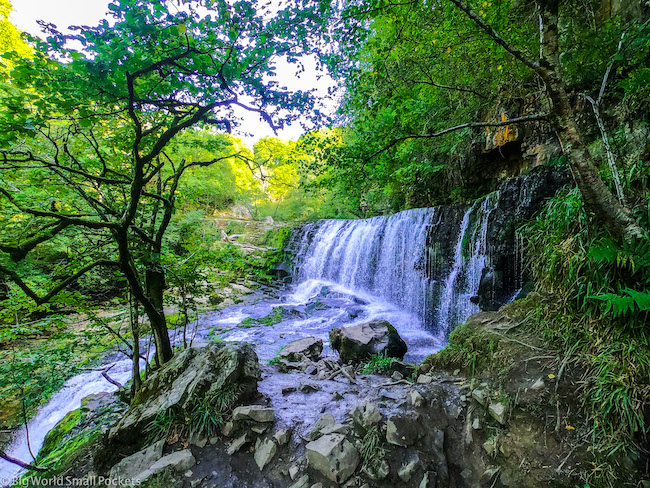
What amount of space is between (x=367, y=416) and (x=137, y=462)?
1747 millimetres

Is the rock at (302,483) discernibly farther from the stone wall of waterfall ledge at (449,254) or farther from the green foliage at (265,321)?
the green foliage at (265,321)

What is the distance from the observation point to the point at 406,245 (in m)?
7.90

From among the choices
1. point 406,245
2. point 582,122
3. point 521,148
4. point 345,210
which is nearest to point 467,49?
point 582,122

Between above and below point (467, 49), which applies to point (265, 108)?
below

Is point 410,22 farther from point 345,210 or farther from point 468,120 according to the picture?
point 345,210

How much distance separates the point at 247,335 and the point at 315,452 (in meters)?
5.57

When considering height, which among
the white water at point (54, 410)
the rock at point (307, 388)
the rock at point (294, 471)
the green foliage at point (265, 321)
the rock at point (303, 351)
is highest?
the rock at point (294, 471)

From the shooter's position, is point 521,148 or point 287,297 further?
point 287,297

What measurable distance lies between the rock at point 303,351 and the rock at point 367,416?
2.57 metres

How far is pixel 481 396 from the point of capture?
75.7 inches

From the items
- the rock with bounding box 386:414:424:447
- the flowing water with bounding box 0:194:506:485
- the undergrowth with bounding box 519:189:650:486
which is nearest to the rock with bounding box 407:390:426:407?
the rock with bounding box 386:414:424:447

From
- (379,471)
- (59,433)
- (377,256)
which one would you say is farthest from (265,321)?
(379,471)

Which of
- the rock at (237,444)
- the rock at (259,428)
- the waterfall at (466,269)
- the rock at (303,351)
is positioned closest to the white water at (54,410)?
the rock at (303,351)

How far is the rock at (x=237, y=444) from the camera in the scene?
1866 millimetres
